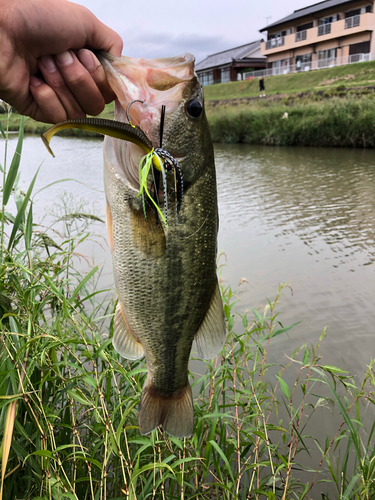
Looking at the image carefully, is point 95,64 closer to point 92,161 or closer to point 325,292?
point 325,292

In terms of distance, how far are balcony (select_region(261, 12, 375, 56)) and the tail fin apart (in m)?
41.8

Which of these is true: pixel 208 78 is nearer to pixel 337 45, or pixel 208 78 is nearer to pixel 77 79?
pixel 337 45

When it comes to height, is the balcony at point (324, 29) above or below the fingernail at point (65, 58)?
above

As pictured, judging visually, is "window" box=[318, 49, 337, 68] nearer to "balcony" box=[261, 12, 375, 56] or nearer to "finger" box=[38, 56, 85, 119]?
"balcony" box=[261, 12, 375, 56]

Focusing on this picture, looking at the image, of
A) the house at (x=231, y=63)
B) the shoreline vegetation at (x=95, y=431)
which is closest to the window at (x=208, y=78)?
the house at (x=231, y=63)

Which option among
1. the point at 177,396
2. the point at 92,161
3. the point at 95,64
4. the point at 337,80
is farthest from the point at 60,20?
the point at 337,80

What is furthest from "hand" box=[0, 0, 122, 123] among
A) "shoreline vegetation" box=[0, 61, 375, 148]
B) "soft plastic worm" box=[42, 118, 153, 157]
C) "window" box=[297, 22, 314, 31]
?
"window" box=[297, 22, 314, 31]

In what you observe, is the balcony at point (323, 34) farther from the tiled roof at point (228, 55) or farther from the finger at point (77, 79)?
the finger at point (77, 79)

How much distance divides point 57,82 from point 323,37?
44.1 meters

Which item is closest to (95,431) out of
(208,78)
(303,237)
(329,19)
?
(303,237)

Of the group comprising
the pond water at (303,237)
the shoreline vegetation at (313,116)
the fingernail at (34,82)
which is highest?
the fingernail at (34,82)

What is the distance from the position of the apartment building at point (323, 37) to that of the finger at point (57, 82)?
40.0 m

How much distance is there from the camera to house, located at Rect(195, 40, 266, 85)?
164ft

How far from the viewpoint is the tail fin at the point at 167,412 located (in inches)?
67.7
